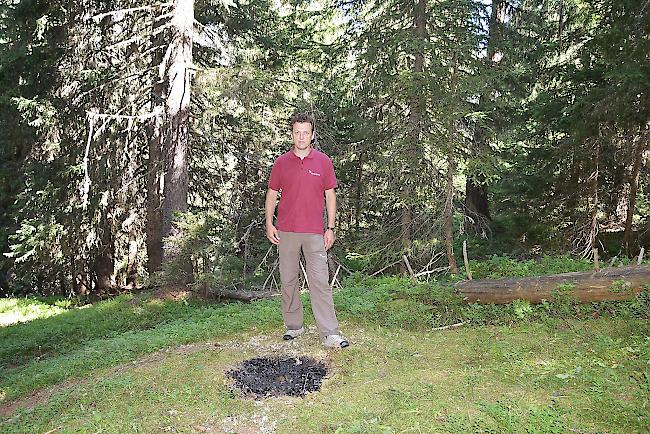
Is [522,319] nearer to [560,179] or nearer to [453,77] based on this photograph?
[453,77]

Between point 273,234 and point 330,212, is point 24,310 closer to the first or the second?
point 273,234

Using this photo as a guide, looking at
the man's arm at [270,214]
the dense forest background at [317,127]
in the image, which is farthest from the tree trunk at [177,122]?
the man's arm at [270,214]

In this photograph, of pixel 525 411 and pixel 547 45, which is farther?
pixel 547 45

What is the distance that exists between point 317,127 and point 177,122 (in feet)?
9.73

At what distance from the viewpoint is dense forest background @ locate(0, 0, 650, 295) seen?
30.1 ft

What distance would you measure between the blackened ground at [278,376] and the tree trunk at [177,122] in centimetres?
539

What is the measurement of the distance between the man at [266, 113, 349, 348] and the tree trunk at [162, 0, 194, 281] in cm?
504

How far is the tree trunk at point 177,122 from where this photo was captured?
32.0 feet

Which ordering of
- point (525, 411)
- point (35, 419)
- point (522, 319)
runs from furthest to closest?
1. point (522, 319)
2. point (35, 419)
3. point (525, 411)

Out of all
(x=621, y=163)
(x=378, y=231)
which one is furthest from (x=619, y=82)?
(x=378, y=231)

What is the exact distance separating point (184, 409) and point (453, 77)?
19.9 feet

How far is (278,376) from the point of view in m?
4.44

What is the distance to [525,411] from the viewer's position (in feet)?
11.1

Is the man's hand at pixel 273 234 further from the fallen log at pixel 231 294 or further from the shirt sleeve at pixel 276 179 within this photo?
the fallen log at pixel 231 294
